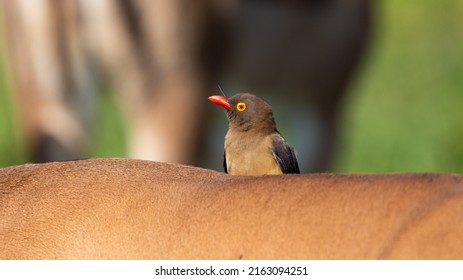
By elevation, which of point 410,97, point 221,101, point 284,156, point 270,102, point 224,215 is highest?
point 410,97

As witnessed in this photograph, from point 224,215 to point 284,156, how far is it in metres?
0.48

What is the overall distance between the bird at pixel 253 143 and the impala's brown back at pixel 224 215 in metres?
0.34

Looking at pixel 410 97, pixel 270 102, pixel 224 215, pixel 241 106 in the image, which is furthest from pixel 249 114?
pixel 410 97

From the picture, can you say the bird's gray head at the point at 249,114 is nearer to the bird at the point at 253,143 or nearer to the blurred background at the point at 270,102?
the bird at the point at 253,143

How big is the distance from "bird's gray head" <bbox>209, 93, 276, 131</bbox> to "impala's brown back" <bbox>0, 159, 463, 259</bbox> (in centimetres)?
37

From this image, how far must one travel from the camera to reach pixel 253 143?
5.36 feet

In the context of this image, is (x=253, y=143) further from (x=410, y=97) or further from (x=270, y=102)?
(x=410, y=97)

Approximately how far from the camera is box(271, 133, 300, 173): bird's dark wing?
5.28ft

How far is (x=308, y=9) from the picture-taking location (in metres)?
3.35

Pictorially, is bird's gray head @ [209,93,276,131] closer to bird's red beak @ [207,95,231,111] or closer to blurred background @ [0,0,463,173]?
bird's red beak @ [207,95,231,111]

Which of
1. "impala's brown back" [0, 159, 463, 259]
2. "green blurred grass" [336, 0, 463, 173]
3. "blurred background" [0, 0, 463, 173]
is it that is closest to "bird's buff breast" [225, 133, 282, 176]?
"impala's brown back" [0, 159, 463, 259]

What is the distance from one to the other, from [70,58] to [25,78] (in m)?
0.26

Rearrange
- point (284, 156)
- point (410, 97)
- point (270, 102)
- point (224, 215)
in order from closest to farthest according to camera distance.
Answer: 1. point (224, 215)
2. point (284, 156)
3. point (270, 102)
4. point (410, 97)

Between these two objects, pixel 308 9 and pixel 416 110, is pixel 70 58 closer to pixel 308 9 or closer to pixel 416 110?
pixel 308 9
